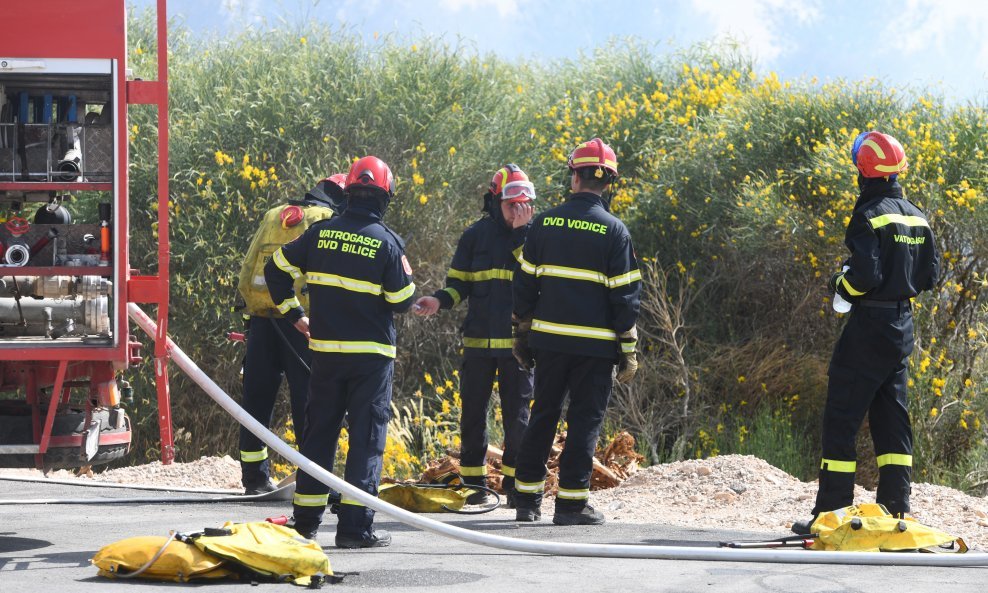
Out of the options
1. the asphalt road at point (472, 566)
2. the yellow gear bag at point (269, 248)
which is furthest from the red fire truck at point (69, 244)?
the yellow gear bag at point (269, 248)

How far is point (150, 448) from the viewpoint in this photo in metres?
13.2

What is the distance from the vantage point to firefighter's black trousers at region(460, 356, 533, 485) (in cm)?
837

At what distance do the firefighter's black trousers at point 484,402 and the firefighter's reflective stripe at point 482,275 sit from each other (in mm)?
525

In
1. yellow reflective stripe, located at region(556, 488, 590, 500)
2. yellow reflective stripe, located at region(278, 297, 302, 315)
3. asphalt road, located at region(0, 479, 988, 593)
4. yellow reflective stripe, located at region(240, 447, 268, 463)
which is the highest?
yellow reflective stripe, located at region(278, 297, 302, 315)

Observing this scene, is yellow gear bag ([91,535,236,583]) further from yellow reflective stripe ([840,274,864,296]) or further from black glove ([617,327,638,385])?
yellow reflective stripe ([840,274,864,296])

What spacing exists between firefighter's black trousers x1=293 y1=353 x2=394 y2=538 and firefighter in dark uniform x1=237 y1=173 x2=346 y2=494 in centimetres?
152

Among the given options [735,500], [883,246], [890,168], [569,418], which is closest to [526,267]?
[569,418]

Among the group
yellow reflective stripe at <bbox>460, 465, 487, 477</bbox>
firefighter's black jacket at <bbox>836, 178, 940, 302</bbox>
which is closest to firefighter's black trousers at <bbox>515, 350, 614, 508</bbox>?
yellow reflective stripe at <bbox>460, 465, 487, 477</bbox>

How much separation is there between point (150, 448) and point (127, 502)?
15.3 ft

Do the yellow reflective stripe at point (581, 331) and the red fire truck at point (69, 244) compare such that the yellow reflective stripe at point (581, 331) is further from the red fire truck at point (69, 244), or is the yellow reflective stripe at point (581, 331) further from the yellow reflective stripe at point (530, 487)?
the red fire truck at point (69, 244)

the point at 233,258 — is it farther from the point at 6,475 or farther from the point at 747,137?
the point at 747,137

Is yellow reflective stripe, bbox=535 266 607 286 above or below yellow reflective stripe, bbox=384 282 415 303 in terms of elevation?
above

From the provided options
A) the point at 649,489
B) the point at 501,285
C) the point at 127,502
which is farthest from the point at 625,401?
the point at 127,502

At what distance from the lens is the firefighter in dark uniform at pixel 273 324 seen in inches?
323
